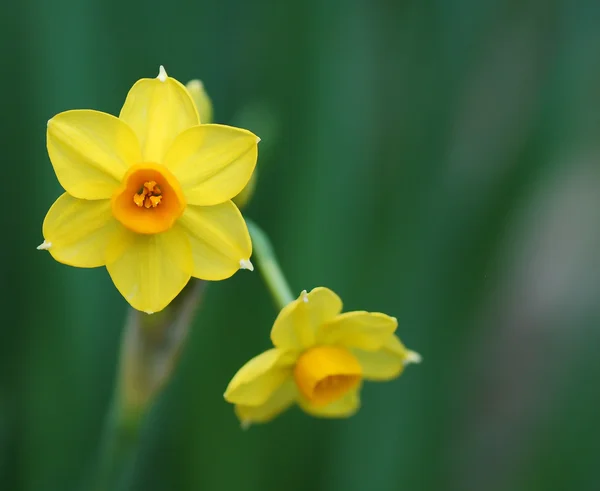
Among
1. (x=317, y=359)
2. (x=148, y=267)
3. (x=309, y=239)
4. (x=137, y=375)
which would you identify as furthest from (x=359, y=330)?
(x=309, y=239)

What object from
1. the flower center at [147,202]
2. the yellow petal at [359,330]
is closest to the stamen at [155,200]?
the flower center at [147,202]

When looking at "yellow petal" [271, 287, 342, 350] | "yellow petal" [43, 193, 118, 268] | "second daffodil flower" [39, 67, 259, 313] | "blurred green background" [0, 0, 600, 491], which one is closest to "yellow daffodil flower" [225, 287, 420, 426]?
"yellow petal" [271, 287, 342, 350]

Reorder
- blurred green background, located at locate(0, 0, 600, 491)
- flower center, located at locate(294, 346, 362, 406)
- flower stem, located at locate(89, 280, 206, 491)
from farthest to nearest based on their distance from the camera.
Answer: blurred green background, located at locate(0, 0, 600, 491) < flower stem, located at locate(89, 280, 206, 491) < flower center, located at locate(294, 346, 362, 406)

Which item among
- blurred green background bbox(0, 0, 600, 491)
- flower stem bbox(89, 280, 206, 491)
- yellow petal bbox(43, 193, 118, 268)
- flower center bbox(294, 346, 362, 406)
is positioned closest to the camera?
yellow petal bbox(43, 193, 118, 268)

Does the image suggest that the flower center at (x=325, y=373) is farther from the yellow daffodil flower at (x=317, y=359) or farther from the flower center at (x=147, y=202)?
the flower center at (x=147, y=202)

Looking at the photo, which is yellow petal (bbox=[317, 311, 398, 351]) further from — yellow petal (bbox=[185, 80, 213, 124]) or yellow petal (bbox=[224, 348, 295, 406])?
yellow petal (bbox=[185, 80, 213, 124])

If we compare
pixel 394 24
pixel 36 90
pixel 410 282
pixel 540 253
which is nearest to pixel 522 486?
pixel 410 282

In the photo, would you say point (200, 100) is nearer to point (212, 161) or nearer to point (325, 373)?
point (212, 161)
